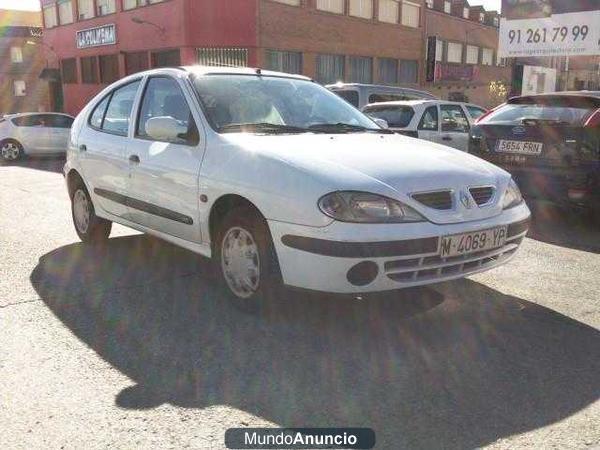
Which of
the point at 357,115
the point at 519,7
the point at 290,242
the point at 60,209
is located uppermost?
the point at 519,7

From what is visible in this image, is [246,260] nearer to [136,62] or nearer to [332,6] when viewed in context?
[136,62]

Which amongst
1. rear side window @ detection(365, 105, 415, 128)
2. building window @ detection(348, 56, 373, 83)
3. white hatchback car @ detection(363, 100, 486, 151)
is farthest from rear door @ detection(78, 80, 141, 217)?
building window @ detection(348, 56, 373, 83)

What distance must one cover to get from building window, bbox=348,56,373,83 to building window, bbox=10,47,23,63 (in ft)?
91.9

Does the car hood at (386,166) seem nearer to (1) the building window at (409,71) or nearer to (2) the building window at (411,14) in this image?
(1) the building window at (409,71)

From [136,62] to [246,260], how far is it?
80.3 feet

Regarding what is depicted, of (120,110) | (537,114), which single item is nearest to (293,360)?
(120,110)

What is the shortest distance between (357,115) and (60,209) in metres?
4.78

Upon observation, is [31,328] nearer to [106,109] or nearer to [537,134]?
[106,109]

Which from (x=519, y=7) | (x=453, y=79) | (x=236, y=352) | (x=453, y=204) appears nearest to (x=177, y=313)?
(x=236, y=352)

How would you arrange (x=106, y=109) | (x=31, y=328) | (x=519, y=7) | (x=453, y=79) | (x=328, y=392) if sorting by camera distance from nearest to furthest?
1. (x=328, y=392)
2. (x=31, y=328)
3. (x=106, y=109)
4. (x=519, y=7)
5. (x=453, y=79)

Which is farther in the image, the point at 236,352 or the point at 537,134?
the point at 537,134

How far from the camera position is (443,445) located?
2439 mm

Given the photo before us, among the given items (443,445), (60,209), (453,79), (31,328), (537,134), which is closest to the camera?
(443,445)

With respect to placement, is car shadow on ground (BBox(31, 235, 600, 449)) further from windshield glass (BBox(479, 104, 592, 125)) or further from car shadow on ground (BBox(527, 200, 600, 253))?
windshield glass (BBox(479, 104, 592, 125))
